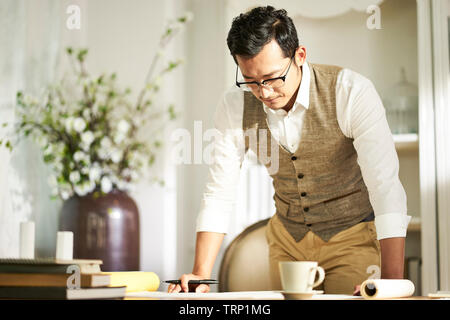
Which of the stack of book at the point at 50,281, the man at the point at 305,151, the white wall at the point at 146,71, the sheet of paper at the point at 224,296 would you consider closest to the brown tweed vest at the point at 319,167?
the man at the point at 305,151

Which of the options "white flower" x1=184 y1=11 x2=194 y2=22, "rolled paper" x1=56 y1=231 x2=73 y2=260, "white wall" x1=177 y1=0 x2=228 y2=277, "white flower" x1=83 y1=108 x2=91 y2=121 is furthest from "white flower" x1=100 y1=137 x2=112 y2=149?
"rolled paper" x1=56 y1=231 x2=73 y2=260

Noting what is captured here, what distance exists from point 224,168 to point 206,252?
0.23 meters

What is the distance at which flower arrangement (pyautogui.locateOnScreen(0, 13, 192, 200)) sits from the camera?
199cm

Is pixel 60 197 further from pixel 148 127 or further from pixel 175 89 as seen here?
pixel 175 89

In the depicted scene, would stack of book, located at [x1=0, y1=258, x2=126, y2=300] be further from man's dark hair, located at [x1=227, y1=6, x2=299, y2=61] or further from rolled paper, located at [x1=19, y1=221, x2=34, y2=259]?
man's dark hair, located at [x1=227, y1=6, x2=299, y2=61]

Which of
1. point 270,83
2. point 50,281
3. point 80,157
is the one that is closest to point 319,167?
point 270,83

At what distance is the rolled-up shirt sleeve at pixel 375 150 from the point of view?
1.14 meters

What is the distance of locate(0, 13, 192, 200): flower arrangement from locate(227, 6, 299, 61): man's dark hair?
34.5 inches

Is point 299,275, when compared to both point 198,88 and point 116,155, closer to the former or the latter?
point 116,155

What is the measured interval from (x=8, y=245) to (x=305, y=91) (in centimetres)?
111

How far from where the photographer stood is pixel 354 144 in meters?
1.26

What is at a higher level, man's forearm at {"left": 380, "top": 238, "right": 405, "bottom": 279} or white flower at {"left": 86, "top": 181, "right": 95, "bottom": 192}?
white flower at {"left": 86, "top": 181, "right": 95, "bottom": 192}
